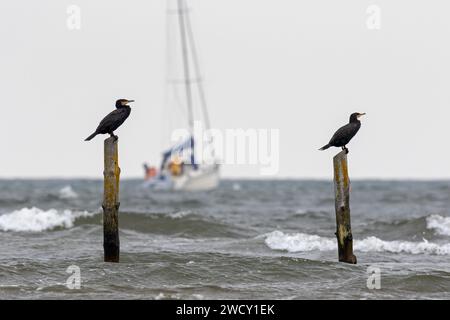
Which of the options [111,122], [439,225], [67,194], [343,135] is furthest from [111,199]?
[67,194]

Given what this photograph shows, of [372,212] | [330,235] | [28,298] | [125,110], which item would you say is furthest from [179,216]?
[28,298]

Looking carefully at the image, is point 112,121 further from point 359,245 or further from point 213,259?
point 359,245

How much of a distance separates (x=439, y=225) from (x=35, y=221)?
1236cm

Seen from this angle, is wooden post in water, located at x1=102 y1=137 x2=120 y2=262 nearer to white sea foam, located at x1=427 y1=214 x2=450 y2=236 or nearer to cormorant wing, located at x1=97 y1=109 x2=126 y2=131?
cormorant wing, located at x1=97 y1=109 x2=126 y2=131

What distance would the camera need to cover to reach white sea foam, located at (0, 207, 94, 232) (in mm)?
29847

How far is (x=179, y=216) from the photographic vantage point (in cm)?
3256

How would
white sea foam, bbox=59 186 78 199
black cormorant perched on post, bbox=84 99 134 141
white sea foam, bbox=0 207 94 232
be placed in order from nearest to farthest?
black cormorant perched on post, bbox=84 99 134 141
white sea foam, bbox=0 207 94 232
white sea foam, bbox=59 186 78 199

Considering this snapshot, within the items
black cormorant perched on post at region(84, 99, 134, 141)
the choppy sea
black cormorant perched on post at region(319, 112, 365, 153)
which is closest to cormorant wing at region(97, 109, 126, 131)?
black cormorant perched on post at region(84, 99, 134, 141)

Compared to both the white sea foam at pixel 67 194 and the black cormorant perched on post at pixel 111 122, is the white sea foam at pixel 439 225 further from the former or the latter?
the white sea foam at pixel 67 194

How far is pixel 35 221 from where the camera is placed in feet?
101

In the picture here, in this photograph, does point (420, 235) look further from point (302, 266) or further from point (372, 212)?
point (372, 212)

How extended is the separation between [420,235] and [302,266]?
9.92 metres

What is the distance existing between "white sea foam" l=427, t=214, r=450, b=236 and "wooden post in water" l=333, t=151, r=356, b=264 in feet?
33.5
